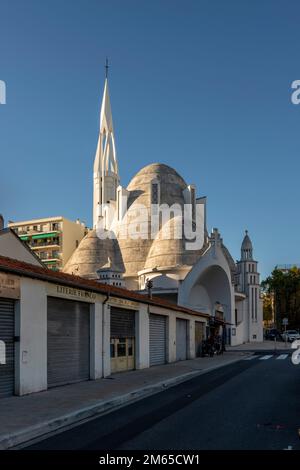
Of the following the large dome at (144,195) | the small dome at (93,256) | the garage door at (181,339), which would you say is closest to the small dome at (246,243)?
the large dome at (144,195)

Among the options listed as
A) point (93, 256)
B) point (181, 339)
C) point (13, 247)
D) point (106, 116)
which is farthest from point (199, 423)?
point (106, 116)

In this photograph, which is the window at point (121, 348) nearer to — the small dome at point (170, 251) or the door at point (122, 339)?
the door at point (122, 339)

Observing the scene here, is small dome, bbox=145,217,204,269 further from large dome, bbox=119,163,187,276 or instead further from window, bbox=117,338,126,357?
window, bbox=117,338,126,357

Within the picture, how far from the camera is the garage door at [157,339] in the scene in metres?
27.9

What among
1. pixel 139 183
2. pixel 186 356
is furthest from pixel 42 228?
pixel 186 356

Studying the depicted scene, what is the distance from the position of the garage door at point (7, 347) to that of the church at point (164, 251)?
38.7 meters

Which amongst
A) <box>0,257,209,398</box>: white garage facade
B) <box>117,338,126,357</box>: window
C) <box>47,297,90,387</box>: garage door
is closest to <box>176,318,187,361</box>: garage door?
<box>0,257,209,398</box>: white garage facade

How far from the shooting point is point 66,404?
1318cm

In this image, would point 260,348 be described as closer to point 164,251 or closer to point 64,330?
point 164,251

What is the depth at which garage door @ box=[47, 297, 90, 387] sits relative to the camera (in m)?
17.4

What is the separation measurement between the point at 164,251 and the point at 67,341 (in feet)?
159

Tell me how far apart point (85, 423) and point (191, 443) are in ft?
10.2

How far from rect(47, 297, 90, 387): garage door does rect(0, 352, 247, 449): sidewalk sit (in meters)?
0.52

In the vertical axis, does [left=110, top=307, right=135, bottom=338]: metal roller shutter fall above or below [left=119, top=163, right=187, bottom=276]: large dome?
below
